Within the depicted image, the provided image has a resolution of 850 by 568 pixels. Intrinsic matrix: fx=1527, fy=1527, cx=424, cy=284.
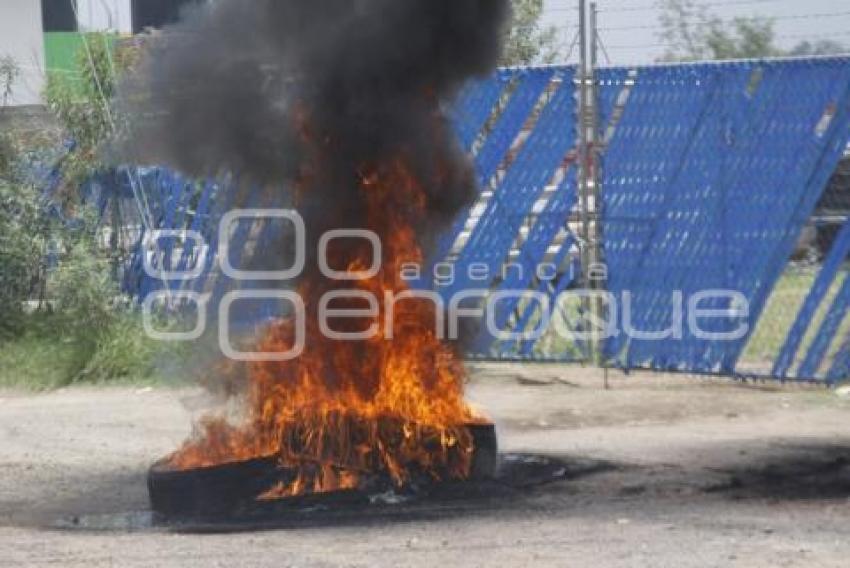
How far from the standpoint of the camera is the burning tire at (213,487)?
7844mm

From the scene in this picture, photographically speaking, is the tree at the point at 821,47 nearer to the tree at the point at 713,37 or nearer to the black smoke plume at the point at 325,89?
the tree at the point at 713,37

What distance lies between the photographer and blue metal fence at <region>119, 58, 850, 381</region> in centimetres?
1050

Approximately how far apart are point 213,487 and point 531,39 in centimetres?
1153

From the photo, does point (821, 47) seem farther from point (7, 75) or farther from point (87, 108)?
point (7, 75)

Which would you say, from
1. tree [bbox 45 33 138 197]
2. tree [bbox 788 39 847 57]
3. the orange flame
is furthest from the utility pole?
tree [bbox 45 33 138 197]

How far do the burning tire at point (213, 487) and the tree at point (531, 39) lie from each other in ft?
32.0

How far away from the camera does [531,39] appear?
1841 cm

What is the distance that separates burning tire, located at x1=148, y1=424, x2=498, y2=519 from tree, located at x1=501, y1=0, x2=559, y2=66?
9757 millimetres

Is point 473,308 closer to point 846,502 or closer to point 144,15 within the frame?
point 846,502

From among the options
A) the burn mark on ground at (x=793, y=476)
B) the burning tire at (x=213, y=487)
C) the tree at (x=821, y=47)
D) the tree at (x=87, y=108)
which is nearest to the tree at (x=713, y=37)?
the tree at (x=821, y=47)

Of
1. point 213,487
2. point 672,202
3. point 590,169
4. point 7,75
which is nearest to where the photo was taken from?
point 213,487

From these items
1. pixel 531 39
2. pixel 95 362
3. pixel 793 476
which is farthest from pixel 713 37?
pixel 793 476

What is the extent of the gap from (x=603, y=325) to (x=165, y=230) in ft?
13.5

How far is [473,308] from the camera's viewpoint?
11.9 metres
